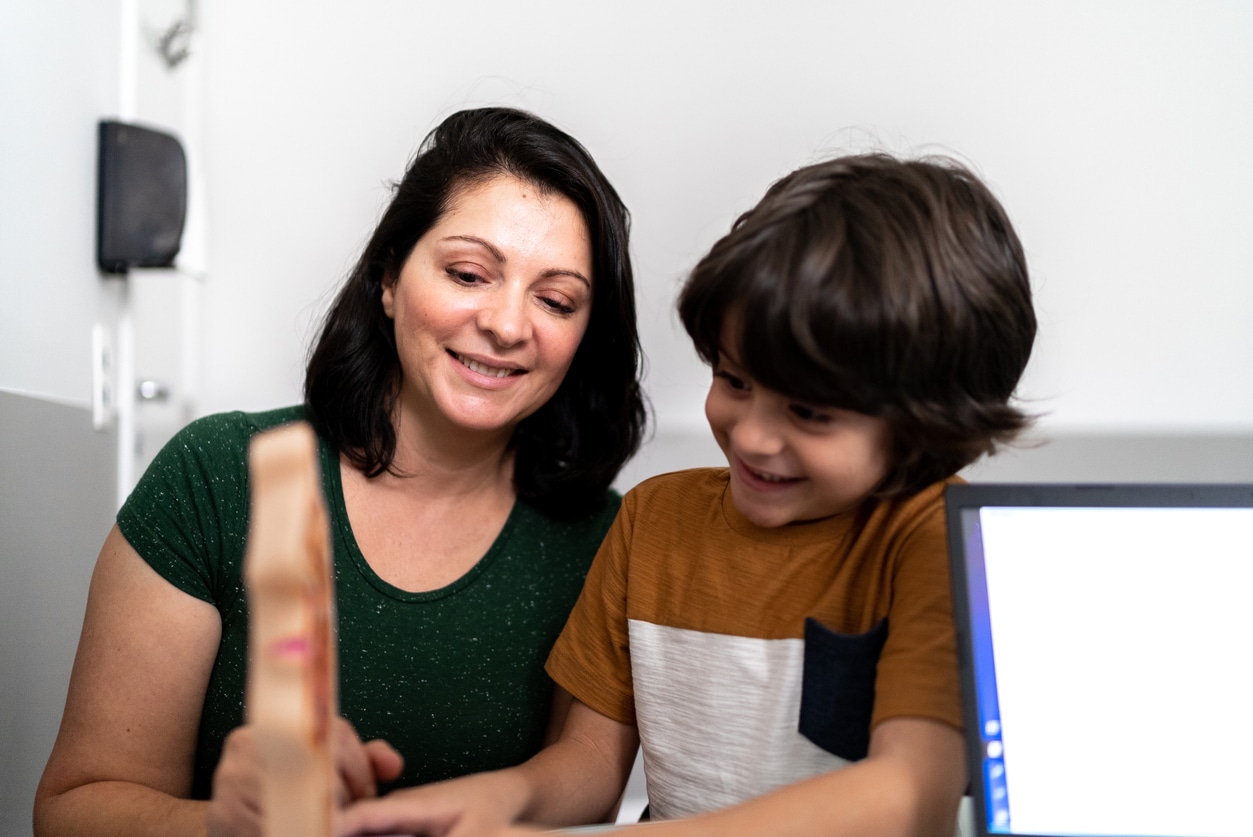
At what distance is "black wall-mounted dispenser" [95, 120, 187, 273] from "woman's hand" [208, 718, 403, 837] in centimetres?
116

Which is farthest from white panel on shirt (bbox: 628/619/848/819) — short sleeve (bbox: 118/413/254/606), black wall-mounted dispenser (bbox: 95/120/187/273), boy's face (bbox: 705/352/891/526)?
black wall-mounted dispenser (bbox: 95/120/187/273)

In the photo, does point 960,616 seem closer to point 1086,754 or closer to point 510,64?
point 1086,754

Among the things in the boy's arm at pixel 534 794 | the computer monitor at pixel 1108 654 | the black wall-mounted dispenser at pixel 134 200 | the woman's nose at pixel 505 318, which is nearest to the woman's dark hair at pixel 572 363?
the woman's nose at pixel 505 318

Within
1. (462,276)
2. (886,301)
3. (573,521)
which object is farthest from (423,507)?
(886,301)

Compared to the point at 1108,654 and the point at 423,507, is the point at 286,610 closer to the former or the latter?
the point at 1108,654

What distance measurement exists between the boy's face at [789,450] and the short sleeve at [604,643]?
0.54ft

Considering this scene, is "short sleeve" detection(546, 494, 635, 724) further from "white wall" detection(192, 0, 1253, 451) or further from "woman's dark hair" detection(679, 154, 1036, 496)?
"white wall" detection(192, 0, 1253, 451)

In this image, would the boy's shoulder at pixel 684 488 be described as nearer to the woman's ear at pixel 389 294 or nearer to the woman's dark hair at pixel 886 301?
the woman's dark hair at pixel 886 301

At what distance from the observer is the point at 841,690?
2.62ft

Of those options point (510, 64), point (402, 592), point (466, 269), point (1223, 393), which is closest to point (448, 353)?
point (466, 269)

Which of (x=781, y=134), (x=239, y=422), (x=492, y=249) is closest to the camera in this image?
(x=492, y=249)

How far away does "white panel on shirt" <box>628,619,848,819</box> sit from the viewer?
83 cm

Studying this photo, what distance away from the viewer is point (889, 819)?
662 mm

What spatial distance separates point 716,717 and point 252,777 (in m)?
0.38
